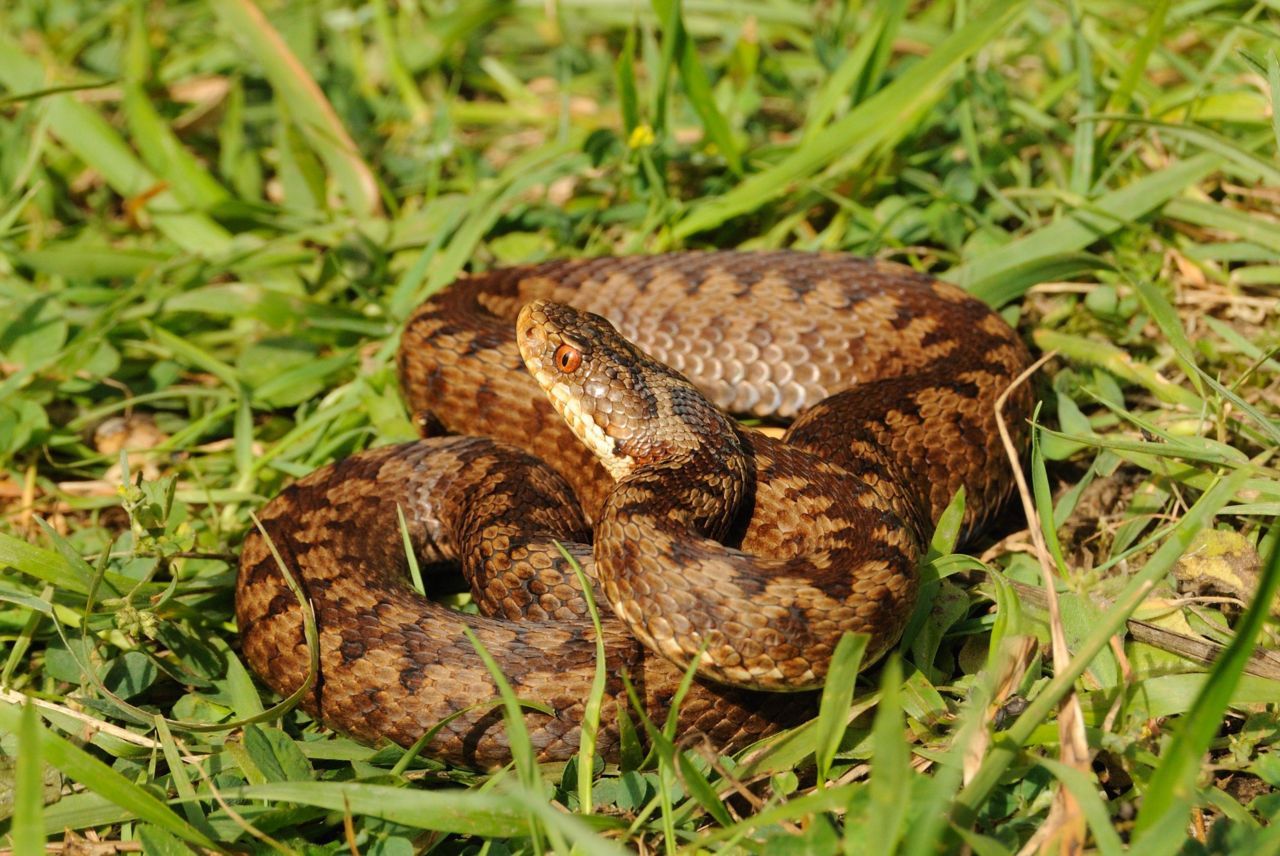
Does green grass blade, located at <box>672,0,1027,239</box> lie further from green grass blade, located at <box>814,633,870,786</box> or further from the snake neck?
green grass blade, located at <box>814,633,870,786</box>

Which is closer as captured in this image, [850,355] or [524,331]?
[524,331]

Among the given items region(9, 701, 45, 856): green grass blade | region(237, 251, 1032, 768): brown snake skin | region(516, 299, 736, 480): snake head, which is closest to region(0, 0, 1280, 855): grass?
region(9, 701, 45, 856): green grass blade

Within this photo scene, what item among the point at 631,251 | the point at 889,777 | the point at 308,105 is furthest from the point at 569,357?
the point at 308,105

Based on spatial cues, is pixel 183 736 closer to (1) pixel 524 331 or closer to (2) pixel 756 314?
(1) pixel 524 331

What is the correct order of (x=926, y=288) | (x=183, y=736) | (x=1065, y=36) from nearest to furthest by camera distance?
(x=183, y=736) < (x=926, y=288) < (x=1065, y=36)

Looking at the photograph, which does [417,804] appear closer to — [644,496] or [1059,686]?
[644,496]

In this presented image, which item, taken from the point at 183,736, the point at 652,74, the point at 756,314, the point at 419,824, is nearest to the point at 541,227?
the point at 652,74

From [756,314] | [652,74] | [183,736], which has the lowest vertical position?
[183,736]

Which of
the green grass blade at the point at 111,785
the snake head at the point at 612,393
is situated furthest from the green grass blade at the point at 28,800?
the snake head at the point at 612,393
